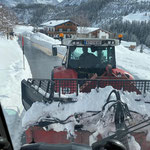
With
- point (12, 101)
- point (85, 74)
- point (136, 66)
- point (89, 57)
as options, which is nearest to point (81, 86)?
point (85, 74)

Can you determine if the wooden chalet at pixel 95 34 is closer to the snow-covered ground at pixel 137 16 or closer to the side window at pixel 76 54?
the side window at pixel 76 54

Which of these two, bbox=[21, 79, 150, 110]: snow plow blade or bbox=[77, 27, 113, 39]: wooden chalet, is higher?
bbox=[77, 27, 113, 39]: wooden chalet

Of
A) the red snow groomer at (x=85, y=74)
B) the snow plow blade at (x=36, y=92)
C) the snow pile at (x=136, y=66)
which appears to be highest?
the red snow groomer at (x=85, y=74)

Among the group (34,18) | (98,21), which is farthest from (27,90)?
(98,21)

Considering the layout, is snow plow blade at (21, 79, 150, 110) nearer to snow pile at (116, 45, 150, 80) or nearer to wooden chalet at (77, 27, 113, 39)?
wooden chalet at (77, 27, 113, 39)

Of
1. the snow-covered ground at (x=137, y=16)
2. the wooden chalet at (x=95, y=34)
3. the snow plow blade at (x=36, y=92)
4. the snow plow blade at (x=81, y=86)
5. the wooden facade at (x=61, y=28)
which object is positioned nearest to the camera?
the snow plow blade at (x=36, y=92)

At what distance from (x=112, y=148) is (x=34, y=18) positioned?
137 metres

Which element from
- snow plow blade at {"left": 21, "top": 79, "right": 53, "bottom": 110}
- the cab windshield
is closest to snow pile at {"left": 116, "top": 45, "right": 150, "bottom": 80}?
the cab windshield

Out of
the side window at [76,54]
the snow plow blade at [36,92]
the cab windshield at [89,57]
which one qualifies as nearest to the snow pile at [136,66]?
the cab windshield at [89,57]

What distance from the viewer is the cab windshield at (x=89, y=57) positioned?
5102 mm

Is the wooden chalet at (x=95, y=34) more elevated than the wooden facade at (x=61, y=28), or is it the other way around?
the wooden facade at (x=61, y=28)

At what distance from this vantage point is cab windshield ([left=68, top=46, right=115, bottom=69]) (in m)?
5.10

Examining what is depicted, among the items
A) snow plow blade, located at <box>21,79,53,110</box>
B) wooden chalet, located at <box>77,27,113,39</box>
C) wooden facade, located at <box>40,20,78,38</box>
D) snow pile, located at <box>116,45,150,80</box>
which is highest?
wooden facade, located at <box>40,20,78,38</box>

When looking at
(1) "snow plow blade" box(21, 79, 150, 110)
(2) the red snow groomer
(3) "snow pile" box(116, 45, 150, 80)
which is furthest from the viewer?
(3) "snow pile" box(116, 45, 150, 80)
